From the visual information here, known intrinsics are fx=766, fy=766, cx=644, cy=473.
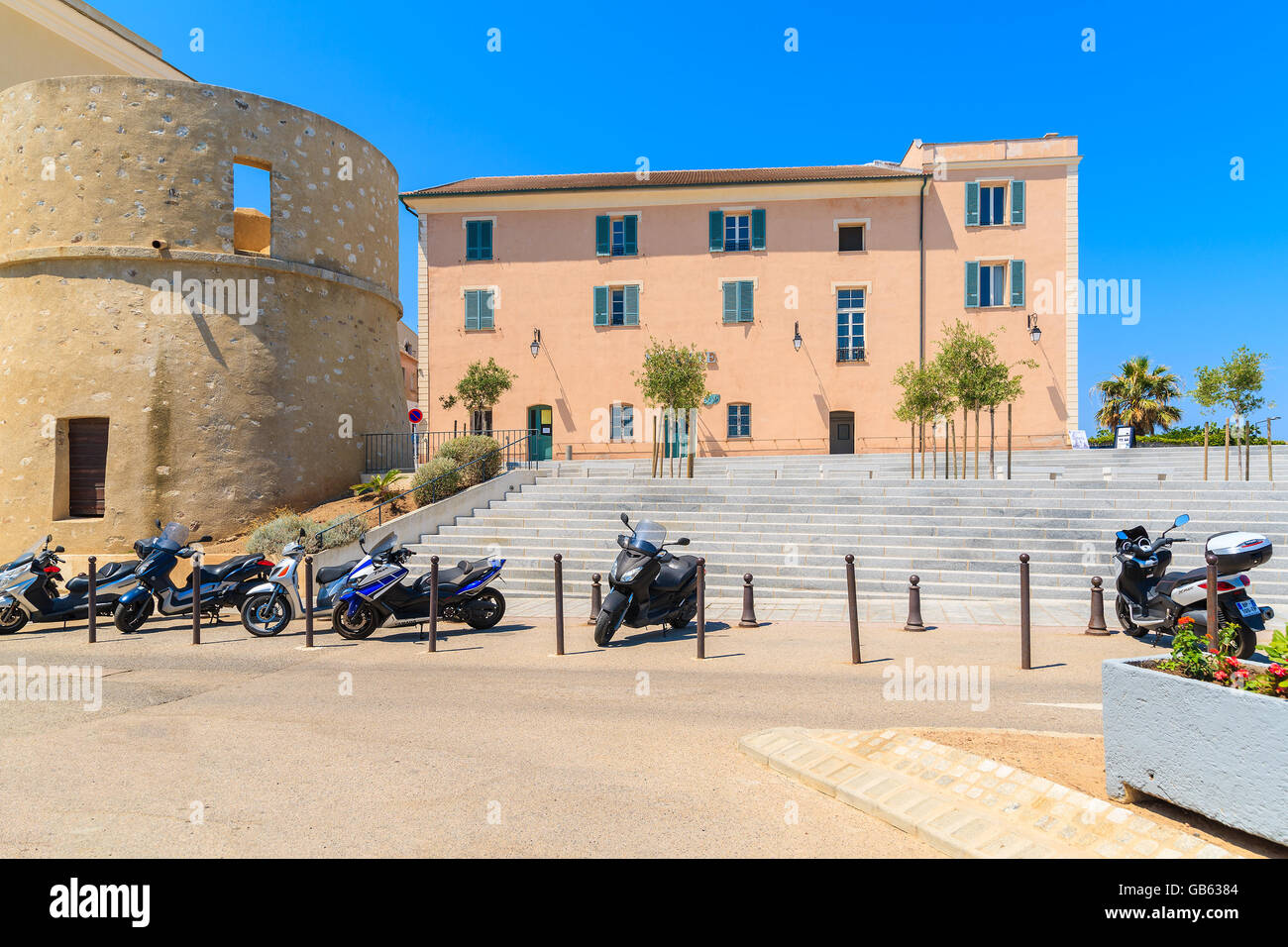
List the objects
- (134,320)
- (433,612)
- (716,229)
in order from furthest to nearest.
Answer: (716,229) < (134,320) < (433,612)

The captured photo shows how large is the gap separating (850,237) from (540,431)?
45.9 feet

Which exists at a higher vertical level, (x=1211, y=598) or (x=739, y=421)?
(x=739, y=421)

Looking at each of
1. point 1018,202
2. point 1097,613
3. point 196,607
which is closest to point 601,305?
point 1018,202

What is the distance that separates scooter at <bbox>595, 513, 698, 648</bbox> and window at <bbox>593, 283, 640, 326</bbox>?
2087cm

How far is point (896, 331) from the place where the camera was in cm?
2848

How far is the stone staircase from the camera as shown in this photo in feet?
39.6

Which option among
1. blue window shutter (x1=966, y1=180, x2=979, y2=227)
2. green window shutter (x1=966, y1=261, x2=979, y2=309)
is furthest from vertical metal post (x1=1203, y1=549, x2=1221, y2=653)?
blue window shutter (x1=966, y1=180, x2=979, y2=227)

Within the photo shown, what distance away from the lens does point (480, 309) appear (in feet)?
97.0

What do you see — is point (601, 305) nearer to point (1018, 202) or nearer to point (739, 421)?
point (739, 421)

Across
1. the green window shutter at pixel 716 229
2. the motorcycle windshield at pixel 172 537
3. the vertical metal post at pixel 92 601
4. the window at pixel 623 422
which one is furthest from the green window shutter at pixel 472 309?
the vertical metal post at pixel 92 601

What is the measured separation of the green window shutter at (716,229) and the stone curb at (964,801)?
2632cm

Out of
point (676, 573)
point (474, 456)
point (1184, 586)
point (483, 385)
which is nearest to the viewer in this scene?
point (1184, 586)
